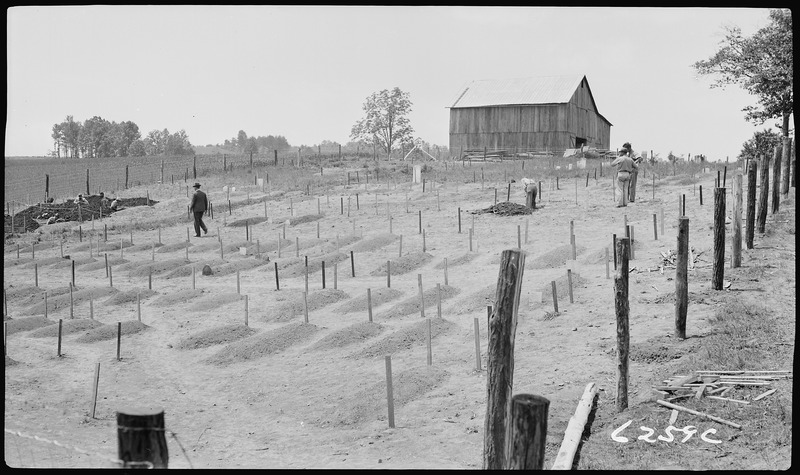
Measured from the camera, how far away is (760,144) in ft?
121

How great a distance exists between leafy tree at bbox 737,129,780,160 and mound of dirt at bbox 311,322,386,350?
24063 millimetres

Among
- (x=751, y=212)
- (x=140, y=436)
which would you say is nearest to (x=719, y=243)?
(x=751, y=212)

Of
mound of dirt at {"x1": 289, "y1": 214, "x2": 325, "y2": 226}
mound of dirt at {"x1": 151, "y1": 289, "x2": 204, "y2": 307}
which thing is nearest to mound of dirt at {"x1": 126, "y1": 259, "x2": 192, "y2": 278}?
mound of dirt at {"x1": 151, "y1": 289, "x2": 204, "y2": 307}

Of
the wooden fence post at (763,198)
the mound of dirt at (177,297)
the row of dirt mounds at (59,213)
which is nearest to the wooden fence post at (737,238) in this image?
the wooden fence post at (763,198)

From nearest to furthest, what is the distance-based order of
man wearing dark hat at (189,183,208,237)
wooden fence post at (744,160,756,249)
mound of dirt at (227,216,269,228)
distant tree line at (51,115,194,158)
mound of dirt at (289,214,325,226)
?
wooden fence post at (744,160,756,249)
man wearing dark hat at (189,183,208,237)
mound of dirt at (289,214,325,226)
mound of dirt at (227,216,269,228)
distant tree line at (51,115,194,158)

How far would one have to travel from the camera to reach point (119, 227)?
35.4m

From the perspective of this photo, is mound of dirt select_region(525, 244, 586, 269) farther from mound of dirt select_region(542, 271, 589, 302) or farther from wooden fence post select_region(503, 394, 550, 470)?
wooden fence post select_region(503, 394, 550, 470)

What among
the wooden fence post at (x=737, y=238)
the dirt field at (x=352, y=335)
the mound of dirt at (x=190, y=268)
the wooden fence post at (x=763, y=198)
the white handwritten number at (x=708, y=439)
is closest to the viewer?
the white handwritten number at (x=708, y=439)

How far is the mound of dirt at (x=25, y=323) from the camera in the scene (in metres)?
19.3

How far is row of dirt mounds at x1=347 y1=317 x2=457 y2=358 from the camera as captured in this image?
16.4m

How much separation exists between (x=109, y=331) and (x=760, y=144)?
2917 centimetres

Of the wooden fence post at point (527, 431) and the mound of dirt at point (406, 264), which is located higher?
the wooden fence post at point (527, 431)

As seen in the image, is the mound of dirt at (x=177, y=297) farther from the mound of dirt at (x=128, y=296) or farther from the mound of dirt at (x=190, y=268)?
the mound of dirt at (x=190, y=268)

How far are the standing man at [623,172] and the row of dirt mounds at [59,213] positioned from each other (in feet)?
72.4
